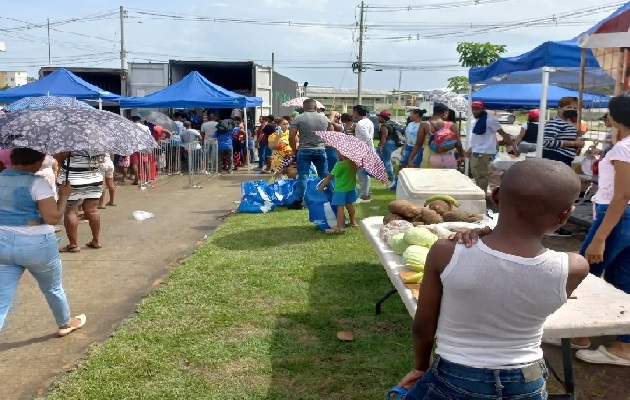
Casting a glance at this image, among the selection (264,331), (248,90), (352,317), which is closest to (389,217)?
(352,317)

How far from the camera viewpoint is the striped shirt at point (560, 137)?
346 inches

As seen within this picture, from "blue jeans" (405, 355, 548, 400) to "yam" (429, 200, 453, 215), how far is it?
3432mm

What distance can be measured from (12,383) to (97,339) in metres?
0.84

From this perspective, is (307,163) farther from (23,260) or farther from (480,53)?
(480,53)

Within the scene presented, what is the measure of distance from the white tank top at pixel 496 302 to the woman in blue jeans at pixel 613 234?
7.35 feet

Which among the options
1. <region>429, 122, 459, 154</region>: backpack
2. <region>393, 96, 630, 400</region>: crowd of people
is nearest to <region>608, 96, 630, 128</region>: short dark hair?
<region>393, 96, 630, 400</region>: crowd of people

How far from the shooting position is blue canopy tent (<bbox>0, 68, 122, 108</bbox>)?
15180 millimetres

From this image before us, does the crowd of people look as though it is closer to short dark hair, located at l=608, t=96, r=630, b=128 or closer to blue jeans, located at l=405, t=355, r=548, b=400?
blue jeans, located at l=405, t=355, r=548, b=400

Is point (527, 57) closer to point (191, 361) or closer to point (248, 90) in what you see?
point (191, 361)

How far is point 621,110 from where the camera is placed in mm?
4082

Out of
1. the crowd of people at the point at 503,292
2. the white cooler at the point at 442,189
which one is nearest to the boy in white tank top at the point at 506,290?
the crowd of people at the point at 503,292

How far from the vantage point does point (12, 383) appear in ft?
13.2

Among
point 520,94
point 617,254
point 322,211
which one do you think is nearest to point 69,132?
point 617,254

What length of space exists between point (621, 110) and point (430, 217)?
1.75 meters
